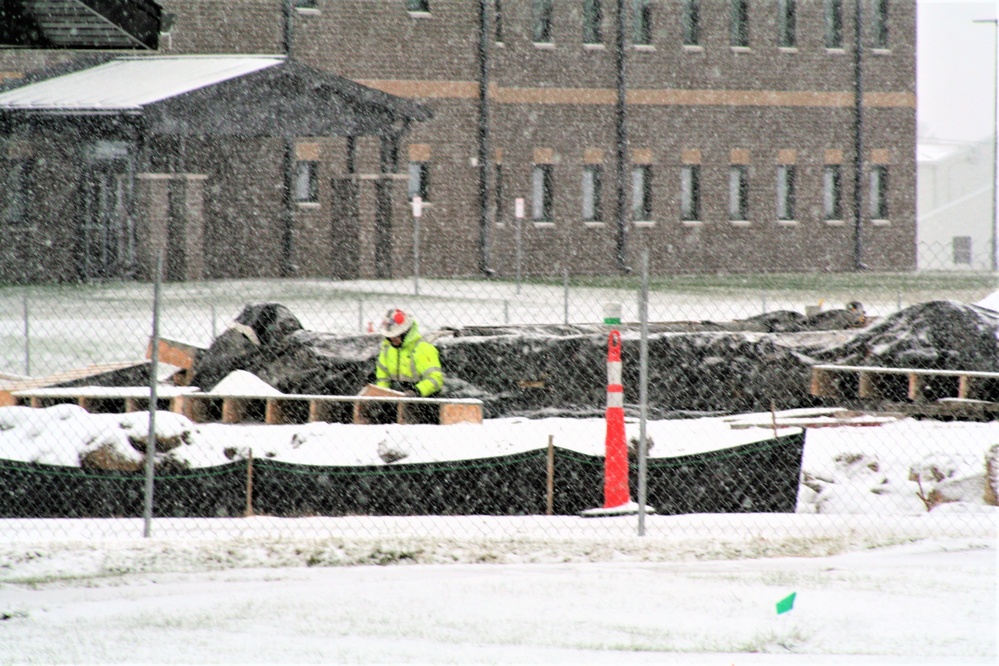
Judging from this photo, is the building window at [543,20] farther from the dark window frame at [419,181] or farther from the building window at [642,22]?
the dark window frame at [419,181]

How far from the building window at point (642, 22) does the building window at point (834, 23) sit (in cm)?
599

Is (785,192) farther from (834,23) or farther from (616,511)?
(616,511)

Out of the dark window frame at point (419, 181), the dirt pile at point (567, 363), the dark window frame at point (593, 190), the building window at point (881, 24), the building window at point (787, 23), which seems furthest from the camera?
the building window at point (881, 24)

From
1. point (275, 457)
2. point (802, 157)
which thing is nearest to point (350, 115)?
point (802, 157)

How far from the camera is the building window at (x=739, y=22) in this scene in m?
38.2

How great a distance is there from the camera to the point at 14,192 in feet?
98.1

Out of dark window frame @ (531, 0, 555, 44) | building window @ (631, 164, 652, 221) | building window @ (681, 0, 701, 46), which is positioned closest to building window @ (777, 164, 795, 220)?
building window @ (631, 164, 652, 221)

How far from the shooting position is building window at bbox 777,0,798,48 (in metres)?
38.5

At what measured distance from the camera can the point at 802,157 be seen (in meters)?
39.0

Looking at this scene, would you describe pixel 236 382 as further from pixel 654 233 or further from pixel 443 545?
pixel 654 233

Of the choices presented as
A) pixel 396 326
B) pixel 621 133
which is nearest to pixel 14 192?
pixel 621 133

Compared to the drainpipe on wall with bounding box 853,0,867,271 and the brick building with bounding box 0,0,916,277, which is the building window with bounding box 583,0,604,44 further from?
the drainpipe on wall with bounding box 853,0,867,271

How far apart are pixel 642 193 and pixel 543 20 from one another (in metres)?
5.94

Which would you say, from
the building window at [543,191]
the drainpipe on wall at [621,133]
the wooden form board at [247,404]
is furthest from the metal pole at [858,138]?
the wooden form board at [247,404]
